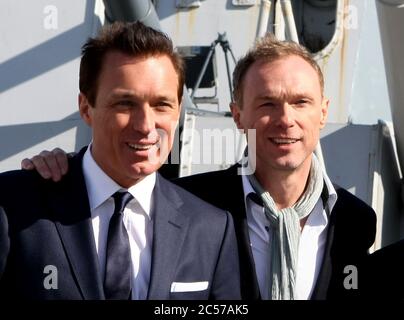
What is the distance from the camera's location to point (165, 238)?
2.24m

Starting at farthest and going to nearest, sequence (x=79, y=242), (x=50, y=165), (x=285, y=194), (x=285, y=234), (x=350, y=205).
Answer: (x=350, y=205) → (x=285, y=194) → (x=285, y=234) → (x=50, y=165) → (x=79, y=242)

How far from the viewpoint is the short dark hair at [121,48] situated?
225 centimetres

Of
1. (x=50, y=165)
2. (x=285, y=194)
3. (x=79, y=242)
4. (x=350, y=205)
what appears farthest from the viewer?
(x=350, y=205)

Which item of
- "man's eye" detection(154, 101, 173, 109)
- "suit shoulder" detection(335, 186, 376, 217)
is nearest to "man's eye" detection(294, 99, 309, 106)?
"suit shoulder" detection(335, 186, 376, 217)

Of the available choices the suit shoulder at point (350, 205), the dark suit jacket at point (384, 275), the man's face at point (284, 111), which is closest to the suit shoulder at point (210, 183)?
the man's face at point (284, 111)

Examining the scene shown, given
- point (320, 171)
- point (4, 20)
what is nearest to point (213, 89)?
point (4, 20)

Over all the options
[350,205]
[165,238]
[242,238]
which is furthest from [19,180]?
[350,205]

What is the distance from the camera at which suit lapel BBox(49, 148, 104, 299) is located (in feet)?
7.14

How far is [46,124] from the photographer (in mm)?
5113

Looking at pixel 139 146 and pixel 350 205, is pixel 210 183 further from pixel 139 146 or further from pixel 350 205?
pixel 139 146

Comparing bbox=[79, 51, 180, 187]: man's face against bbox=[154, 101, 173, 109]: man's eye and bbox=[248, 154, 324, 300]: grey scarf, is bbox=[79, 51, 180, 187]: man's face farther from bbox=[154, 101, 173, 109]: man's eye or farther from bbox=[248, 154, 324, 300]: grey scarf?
bbox=[248, 154, 324, 300]: grey scarf

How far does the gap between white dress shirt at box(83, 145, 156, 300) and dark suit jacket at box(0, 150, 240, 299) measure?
23 mm

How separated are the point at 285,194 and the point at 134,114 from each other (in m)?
0.51

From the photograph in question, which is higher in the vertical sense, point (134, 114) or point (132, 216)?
point (134, 114)
